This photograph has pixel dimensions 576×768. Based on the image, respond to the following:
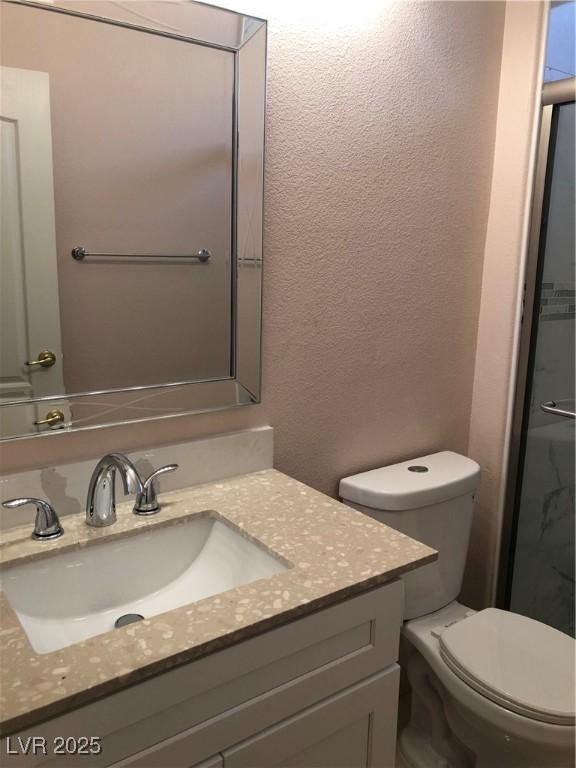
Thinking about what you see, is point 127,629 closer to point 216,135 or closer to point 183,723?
point 183,723

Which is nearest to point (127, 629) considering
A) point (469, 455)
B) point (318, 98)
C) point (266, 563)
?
point (266, 563)

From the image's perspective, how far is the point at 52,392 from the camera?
1.22 metres

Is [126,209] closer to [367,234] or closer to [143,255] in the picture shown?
[143,255]

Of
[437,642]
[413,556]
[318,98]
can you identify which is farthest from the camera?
[437,642]

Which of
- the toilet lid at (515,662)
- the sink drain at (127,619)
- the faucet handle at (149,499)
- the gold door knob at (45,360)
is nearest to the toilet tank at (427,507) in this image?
the toilet lid at (515,662)

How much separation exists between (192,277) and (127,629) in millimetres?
719

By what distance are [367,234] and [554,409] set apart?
0.82 meters

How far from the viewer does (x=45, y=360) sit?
47.2 inches

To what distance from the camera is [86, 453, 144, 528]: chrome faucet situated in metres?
1.19

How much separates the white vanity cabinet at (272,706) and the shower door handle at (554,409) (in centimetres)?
103

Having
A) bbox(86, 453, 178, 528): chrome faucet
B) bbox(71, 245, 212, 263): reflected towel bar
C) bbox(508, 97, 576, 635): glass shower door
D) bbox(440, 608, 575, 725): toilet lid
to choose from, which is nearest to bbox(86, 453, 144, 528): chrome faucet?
bbox(86, 453, 178, 528): chrome faucet

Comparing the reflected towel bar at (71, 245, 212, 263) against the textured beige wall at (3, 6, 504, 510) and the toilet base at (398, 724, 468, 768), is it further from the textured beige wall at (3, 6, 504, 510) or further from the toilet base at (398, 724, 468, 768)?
the toilet base at (398, 724, 468, 768)

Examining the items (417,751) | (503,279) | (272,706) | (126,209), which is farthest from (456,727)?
(126,209)

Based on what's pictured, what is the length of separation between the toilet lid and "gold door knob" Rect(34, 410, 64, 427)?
1.06m
